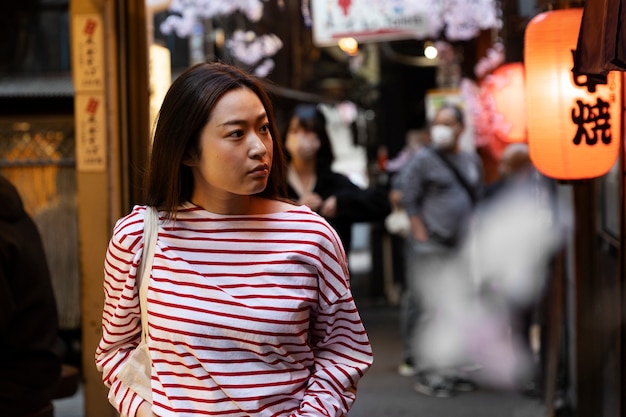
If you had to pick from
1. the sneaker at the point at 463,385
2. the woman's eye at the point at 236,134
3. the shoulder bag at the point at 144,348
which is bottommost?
the sneaker at the point at 463,385

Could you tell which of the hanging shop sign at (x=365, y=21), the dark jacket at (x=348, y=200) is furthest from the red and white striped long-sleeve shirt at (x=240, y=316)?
the hanging shop sign at (x=365, y=21)

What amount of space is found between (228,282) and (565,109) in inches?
166

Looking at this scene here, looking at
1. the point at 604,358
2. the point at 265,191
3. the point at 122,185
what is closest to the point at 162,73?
the point at 122,185

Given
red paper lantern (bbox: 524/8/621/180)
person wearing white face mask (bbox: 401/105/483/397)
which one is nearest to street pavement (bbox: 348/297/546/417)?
person wearing white face mask (bbox: 401/105/483/397)

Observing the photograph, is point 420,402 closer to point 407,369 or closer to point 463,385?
point 463,385

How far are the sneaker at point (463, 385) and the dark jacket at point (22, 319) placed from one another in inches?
225

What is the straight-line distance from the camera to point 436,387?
9.77 m

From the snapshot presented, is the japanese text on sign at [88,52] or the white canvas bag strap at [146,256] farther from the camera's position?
the japanese text on sign at [88,52]

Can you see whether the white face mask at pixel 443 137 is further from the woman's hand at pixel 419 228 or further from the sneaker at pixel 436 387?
the sneaker at pixel 436 387

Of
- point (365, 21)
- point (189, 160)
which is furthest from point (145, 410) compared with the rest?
point (365, 21)

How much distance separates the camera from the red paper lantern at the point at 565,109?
6.42 m

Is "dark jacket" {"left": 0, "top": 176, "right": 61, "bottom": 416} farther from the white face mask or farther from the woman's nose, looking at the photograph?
the white face mask

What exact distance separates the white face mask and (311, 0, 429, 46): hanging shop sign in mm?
1068

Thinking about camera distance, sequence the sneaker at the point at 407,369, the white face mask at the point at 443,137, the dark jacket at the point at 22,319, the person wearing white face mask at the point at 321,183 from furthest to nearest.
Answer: the sneaker at the point at 407,369 < the white face mask at the point at 443,137 < the person wearing white face mask at the point at 321,183 < the dark jacket at the point at 22,319
